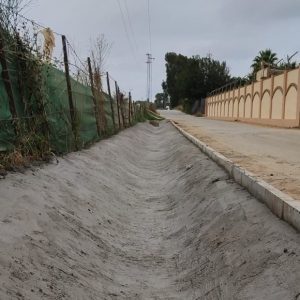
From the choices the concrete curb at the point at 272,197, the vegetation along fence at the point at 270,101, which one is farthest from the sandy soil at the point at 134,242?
the vegetation along fence at the point at 270,101

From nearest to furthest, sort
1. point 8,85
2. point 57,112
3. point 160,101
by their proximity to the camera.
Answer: point 8,85 < point 57,112 < point 160,101

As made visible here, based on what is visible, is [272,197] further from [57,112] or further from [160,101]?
[160,101]

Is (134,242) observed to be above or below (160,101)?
above

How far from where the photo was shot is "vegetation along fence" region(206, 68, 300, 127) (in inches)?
1200

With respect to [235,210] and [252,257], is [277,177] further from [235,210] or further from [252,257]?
[252,257]

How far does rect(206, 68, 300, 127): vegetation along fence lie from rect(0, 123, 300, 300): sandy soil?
2301cm

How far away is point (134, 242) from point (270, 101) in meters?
31.4

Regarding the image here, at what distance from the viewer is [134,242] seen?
6805 millimetres

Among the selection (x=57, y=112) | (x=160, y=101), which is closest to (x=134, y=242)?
(x=57, y=112)

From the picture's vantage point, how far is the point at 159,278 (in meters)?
5.45

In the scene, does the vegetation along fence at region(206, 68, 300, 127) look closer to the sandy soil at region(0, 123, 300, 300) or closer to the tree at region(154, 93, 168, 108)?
the sandy soil at region(0, 123, 300, 300)

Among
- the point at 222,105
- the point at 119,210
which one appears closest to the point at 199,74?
the point at 222,105

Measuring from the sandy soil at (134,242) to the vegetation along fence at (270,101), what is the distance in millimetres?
23007

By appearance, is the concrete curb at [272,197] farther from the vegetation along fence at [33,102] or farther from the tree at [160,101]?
the tree at [160,101]
